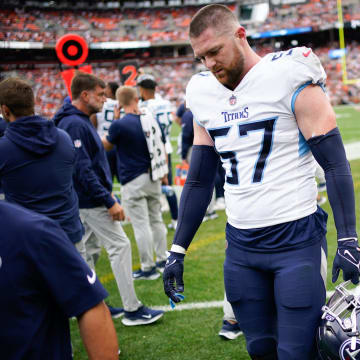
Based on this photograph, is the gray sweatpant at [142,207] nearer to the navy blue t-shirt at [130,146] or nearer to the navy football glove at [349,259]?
the navy blue t-shirt at [130,146]

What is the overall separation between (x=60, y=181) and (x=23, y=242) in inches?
70.7

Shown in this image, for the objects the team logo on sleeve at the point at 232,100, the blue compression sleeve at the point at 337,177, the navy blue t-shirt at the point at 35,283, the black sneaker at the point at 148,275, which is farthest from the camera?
the black sneaker at the point at 148,275

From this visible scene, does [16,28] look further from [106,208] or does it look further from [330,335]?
[330,335]

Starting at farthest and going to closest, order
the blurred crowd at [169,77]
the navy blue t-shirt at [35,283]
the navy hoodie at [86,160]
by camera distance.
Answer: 1. the blurred crowd at [169,77]
2. the navy hoodie at [86,160]
3. the navy blue t-shirt at [35,283]

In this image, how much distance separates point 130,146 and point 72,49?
7.45ft

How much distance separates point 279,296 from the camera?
2111mm

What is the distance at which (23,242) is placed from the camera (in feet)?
4.41

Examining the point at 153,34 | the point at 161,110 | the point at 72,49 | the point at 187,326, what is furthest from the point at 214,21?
the point at 153,34

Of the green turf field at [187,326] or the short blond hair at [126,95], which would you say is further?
the short blond hair at [126,95]

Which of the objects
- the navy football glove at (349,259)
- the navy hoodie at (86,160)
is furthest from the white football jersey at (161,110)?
the navy football glove at (349,259)

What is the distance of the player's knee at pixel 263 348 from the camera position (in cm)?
223

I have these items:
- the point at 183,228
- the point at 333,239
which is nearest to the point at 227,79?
the point at 183,228

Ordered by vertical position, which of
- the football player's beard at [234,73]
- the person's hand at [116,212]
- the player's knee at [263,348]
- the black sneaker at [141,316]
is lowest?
the black sneaker at [141,316]

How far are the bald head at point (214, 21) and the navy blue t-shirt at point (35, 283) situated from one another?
1149 mm
